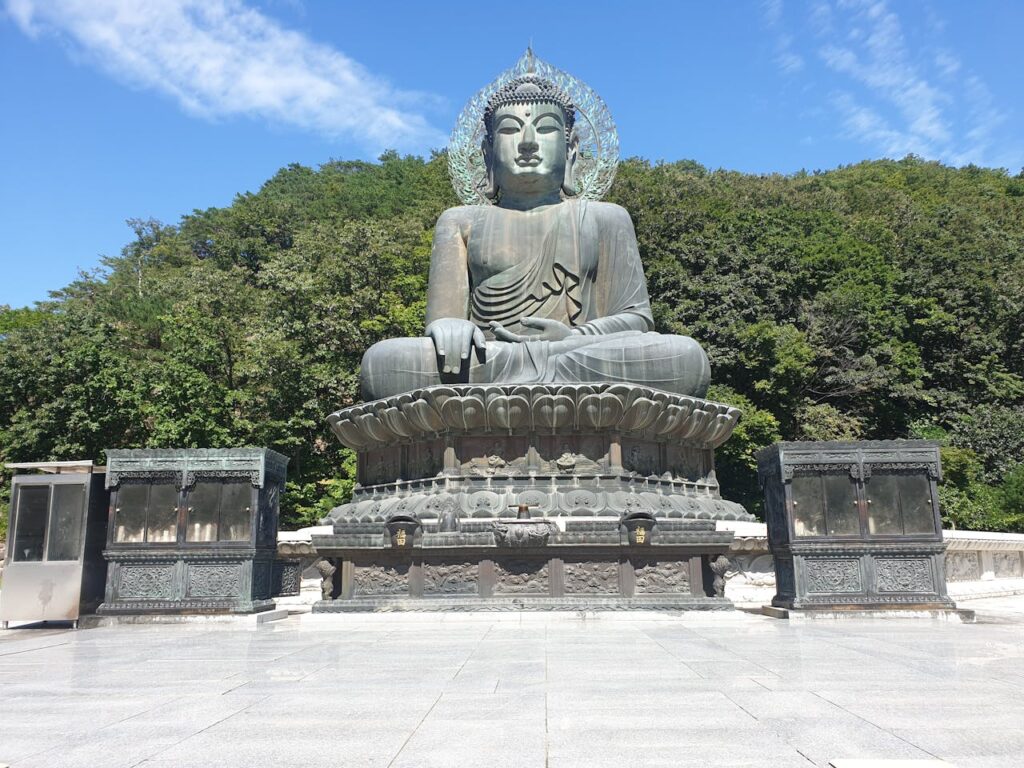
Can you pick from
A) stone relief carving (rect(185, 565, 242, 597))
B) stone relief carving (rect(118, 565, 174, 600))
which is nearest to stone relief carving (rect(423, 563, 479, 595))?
stone relief carving (rect(185, 565, 242, 597))

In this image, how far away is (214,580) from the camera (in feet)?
23.7

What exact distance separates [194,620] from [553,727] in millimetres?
5285

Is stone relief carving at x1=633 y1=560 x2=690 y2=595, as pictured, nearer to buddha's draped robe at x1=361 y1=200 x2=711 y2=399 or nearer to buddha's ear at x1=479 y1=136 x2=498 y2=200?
buddha's draped robe at x1=361 y1=200 x2=711 y2=399

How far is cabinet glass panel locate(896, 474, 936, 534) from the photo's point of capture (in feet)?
23.1

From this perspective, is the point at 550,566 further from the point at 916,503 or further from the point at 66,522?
the point at 66,522

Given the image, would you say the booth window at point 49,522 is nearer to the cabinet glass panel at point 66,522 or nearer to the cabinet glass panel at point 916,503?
the cabinet glass panel at point 66,522

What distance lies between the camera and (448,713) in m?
2.93

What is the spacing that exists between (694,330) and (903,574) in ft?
53.7

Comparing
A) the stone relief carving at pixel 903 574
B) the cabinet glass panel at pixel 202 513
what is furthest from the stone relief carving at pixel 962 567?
the cabinet glass panel at pixel 202 513

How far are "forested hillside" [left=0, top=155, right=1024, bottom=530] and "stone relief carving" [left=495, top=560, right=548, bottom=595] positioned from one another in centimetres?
1082

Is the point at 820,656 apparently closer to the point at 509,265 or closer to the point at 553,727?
the point at 553,727

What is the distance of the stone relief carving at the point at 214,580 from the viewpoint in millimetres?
7211

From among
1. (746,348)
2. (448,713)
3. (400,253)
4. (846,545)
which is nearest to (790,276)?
(746,348)

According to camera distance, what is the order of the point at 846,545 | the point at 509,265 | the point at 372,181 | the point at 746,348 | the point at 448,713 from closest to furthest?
1. the point at 448,713
2. the point at 846,545
3. the point at 509,265
4. the point at 746,348
5. the point at 372,181
